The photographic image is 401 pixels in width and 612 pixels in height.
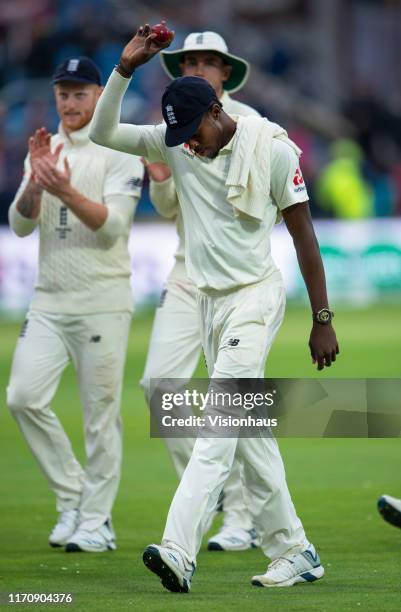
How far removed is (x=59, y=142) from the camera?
876 cm

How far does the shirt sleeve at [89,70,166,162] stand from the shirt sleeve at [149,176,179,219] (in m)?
1.52

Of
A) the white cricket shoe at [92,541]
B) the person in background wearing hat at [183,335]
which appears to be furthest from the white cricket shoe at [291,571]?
the white cricket shoe at [92,541]

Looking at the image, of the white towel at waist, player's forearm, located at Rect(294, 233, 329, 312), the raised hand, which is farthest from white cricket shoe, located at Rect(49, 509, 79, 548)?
the raised hand

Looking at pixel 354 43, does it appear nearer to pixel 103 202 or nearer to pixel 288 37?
pixel 288 37

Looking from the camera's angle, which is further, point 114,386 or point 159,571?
point 114,386

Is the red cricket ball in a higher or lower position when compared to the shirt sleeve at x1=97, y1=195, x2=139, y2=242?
higher

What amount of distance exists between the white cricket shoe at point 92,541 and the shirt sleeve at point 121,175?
6.46ft

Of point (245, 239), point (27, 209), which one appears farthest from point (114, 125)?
point (27, 209)

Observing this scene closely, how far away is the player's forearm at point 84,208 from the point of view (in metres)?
8.14

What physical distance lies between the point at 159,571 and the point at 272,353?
12.4 metres

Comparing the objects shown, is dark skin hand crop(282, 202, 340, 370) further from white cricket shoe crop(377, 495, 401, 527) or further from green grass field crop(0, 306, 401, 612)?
white cricket shoe crop(377, 495, 401, 527)

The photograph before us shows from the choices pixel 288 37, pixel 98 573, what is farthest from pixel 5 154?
pixel 98 573

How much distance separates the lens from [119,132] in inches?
271

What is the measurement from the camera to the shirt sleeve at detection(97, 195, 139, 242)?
835 cm
